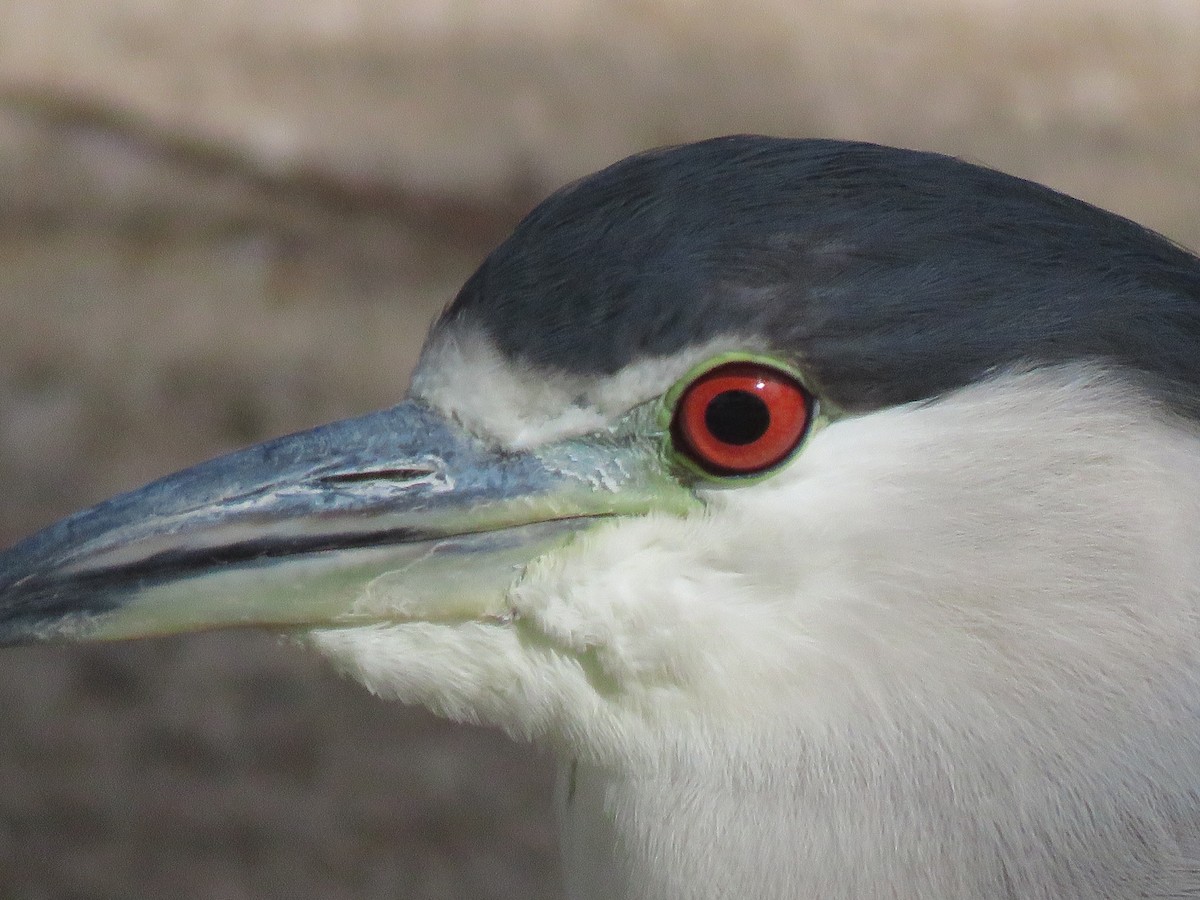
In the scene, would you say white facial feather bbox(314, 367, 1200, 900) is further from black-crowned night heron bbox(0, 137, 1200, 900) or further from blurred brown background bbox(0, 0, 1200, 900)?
blurred brown background bbox(0, 0, 1200, 900)

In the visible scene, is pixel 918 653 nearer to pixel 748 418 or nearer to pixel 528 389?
pixel 748 418

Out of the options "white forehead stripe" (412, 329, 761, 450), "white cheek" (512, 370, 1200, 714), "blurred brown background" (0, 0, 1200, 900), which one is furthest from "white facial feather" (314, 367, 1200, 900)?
"blurred brown background" (0, 0, 1200, 900)

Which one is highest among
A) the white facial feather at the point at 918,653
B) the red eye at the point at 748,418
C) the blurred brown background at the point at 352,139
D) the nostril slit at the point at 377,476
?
the blurred brown background at the point at 352,139

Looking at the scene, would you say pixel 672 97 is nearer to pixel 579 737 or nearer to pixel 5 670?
pixel 5 670

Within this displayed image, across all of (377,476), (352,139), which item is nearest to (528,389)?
(377,476)

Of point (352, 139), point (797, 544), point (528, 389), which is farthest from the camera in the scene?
point (352, 139)

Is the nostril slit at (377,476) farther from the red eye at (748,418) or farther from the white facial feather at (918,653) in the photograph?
the red eye at (748,418)

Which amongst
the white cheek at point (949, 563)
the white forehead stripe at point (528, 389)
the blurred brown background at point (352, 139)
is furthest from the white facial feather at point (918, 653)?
the blurred brown background at point (352, 139)
